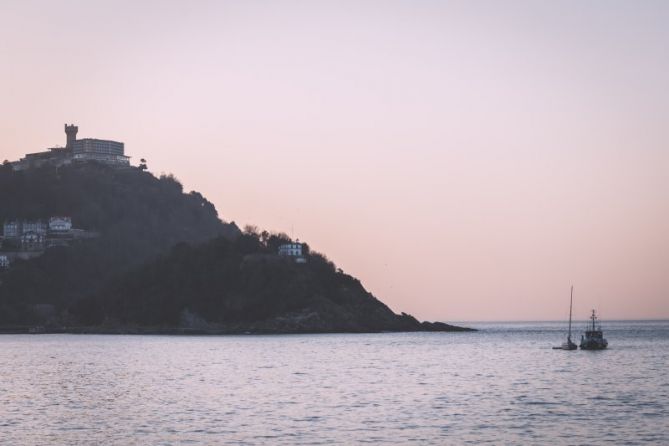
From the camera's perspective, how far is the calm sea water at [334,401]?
4612cm

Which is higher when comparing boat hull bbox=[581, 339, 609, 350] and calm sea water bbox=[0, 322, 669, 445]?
boat hull bbox=[581, 339, 609, 350]

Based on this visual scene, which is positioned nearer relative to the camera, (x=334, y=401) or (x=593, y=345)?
(x=334, y=401)

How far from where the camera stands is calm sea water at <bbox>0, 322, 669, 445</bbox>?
151 feet

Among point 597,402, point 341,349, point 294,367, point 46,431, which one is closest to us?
point 46,431

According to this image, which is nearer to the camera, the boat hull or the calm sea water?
the calm sea water

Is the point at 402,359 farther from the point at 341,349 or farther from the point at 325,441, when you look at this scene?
the point at 325,441

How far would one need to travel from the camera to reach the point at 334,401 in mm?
60844

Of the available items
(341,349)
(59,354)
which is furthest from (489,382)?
(59,354)

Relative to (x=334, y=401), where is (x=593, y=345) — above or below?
above

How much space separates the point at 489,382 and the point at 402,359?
113 feet

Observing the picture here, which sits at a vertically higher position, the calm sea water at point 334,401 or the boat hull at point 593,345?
the boat hull at point 593,345

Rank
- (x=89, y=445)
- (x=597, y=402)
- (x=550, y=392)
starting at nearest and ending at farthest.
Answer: (x=89, y=445) < (x=597, y=402) < (x=550, y=392)

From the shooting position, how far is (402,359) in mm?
110000

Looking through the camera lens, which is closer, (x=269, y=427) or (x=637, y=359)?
(x=269, y=427)
